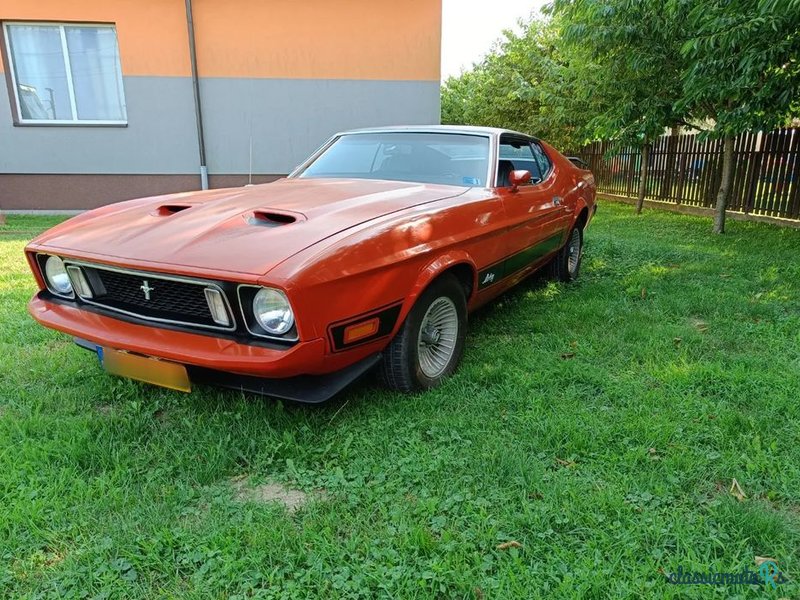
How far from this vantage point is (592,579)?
1699 mm

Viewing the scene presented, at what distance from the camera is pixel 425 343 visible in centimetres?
293

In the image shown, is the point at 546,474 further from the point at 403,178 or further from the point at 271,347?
the point at 403,178

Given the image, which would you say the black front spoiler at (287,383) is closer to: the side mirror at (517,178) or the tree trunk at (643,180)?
the side mirror at (517,178)

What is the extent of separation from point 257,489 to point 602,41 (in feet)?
26.1

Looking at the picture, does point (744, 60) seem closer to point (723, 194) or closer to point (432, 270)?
point (723, 194)

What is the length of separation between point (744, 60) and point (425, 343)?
5376 mm

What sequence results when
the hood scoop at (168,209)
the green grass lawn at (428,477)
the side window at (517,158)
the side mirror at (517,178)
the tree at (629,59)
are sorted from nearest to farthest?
the green grass lawn at (428,477), the hood scoop at (168,209), the side mirror at (517,178), the side window at (517,158), the tree at (629,59)

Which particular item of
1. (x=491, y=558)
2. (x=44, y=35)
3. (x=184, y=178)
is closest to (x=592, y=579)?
(x=491, y=558)

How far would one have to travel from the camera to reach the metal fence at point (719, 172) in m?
Answer: 8.74

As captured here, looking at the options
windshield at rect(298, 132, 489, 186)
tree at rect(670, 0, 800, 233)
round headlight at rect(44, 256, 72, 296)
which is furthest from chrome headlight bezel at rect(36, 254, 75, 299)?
tree at rect(670, 0, 800, 233)

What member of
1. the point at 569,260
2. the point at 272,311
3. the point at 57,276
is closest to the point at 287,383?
the point at 272,311

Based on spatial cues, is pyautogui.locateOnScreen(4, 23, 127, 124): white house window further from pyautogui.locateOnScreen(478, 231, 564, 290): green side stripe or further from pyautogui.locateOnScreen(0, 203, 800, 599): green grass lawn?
pyautogui.locateOnScreen(478, 231, 564, 290): green side stripe

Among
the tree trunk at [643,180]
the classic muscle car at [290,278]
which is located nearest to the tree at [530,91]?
the tree trunk at [643,180]

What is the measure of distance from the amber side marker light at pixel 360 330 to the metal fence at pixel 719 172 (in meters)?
7.53
